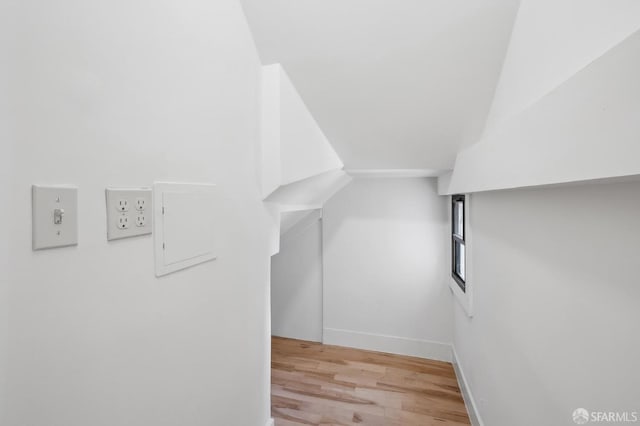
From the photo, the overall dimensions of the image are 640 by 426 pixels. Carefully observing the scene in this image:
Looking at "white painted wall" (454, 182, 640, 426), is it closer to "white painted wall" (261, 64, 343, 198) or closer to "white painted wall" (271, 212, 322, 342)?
"white painted wall" (261, 64, 343, 198)

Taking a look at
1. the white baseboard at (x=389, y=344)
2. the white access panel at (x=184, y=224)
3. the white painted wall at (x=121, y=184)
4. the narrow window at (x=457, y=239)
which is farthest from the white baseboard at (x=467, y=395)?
the white access panel at (x=184, y=224)

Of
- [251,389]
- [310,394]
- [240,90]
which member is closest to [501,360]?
[251,389]

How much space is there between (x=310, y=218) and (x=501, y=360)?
2058 millimetres

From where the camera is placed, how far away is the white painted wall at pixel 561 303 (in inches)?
29.4

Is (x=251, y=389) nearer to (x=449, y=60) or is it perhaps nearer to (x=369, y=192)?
(x=449, y=60)

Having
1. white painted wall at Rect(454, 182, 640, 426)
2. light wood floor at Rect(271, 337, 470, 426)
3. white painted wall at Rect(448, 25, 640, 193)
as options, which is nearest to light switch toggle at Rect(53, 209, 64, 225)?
white painted wall at Rect(448, 25, 640, 193)

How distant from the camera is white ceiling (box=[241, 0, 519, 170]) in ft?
3.79

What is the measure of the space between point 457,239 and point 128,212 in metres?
2.64

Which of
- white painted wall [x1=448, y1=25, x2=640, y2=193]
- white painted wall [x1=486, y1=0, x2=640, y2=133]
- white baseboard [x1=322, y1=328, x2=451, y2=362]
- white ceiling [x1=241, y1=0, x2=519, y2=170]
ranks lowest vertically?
white baseboard [x1=322, y1=328, x2=451, y2=362]

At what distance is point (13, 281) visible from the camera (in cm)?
51

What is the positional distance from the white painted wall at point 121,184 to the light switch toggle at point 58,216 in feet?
0.14

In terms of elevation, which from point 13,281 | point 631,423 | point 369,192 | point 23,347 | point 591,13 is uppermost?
point 591,13

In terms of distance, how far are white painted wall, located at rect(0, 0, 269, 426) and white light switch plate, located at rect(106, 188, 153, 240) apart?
0.02 metres

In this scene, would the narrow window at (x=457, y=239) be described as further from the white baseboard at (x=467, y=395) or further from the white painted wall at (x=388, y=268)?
the white baseboard at (x=467, y=395)
